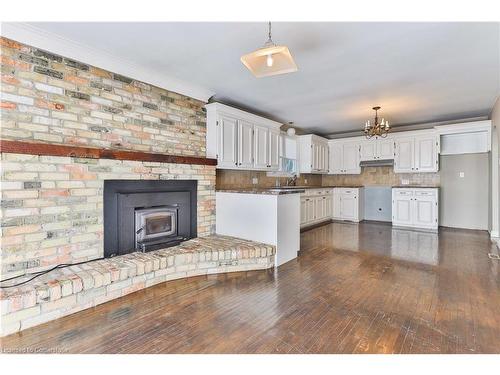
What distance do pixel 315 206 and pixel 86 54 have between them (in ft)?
17.4

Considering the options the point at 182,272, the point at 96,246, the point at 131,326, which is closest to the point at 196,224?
the point at 182,272

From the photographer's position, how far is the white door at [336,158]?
7430mm

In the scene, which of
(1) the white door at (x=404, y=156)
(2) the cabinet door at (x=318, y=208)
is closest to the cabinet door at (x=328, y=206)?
(2) the cabinet door at (x=318, y=208)

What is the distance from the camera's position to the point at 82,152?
106 inches

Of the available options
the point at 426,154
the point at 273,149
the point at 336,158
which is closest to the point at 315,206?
the point at 336,158

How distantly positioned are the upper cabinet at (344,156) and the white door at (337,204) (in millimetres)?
644

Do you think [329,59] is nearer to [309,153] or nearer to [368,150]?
[309,153]

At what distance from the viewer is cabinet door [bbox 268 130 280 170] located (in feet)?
17.2

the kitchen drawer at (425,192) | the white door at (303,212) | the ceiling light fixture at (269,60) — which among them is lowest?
the white door at (303,212)

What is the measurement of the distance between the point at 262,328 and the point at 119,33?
9.61ft

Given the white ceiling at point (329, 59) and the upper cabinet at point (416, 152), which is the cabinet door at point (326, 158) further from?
the white ceiling at point (329, 59)

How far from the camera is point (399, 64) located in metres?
3.12
